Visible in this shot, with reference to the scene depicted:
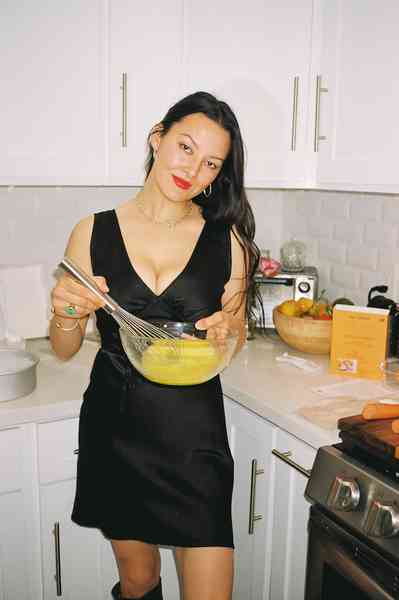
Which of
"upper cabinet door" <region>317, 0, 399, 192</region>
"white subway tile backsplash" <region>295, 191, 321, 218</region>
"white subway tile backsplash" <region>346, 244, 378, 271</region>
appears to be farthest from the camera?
"white subway tile backsplash" <region>295, 191, 321, 218</region>

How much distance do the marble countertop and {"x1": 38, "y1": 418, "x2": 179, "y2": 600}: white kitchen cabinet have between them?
0.22 feet

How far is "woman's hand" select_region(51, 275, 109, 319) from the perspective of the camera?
Result: 1.49 metres

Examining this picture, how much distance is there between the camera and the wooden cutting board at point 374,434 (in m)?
1.40

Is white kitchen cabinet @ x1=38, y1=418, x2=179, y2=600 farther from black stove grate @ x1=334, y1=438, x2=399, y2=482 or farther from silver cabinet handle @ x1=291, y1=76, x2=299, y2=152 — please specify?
silver cabinet handle @ x1=291, y1=76, x2=299, y2=152

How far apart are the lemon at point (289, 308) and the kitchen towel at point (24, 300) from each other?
0.86 m

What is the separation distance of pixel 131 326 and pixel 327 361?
935 mm

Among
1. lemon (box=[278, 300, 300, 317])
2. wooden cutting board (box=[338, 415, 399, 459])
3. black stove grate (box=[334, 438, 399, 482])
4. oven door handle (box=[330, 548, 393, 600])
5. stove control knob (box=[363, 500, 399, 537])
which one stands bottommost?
oven door handle (box=[330, 548, 393, 600])

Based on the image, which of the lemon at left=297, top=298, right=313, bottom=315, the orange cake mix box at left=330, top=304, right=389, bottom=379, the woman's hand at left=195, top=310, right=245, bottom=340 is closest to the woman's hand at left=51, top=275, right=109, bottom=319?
the woman's hand at left=195, top=310, right=245, bottom=340

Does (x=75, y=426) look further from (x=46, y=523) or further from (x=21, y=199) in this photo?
(x=21, y=199)

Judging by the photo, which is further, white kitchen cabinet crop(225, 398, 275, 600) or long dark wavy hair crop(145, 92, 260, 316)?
white kitchen cabinet crop(225, 398, 275, 600)

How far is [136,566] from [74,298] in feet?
2.65

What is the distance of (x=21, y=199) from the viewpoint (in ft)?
7.80

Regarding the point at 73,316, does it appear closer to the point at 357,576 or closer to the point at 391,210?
the point at 357,576

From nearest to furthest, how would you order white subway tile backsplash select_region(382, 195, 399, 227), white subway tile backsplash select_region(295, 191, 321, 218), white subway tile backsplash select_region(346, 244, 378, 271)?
white subway tile backsplash select_region(382, 195, 399, 227) < white subway tile backsplash select_region(346, 244, 378, 271) < white subway tile backsplash select_region(295, 191, 321, 218)
